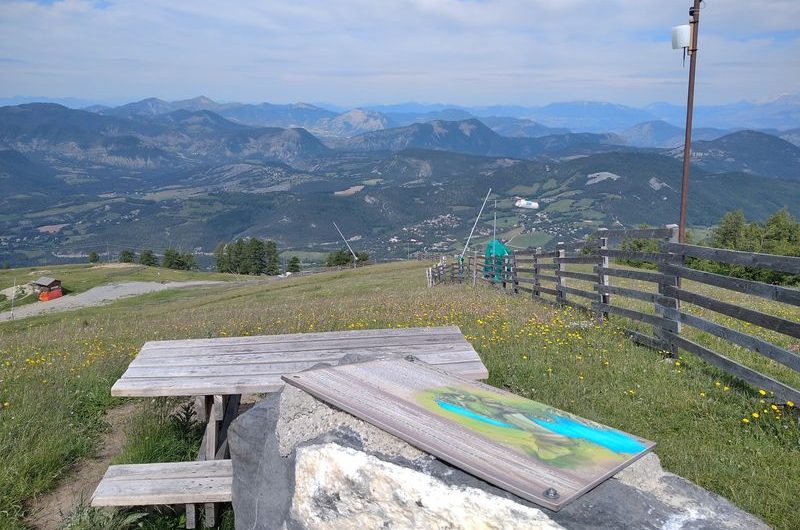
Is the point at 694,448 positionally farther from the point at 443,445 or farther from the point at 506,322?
the point at 506,322

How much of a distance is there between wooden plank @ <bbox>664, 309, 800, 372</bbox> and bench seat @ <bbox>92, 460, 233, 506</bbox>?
14.6ft

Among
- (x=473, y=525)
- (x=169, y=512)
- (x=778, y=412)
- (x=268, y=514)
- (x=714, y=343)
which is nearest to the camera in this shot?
(x=473, y=525)

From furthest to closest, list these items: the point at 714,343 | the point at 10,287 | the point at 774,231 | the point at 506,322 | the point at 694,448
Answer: the point at 10,287 → the point at 774,231 → the point at 506,322 → the point at 714,343 → the point at 694,448

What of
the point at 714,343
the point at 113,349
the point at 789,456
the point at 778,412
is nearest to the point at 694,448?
the point at 789,456

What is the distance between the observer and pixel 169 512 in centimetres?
422

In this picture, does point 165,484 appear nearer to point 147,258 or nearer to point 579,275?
point 579,275

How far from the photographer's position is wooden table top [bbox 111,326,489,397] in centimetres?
413

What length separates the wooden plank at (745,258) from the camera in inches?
206

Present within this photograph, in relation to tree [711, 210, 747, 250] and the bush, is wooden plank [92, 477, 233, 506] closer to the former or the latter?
the bush

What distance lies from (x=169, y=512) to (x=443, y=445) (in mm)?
2546

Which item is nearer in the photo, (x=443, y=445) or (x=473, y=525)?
(x=473, y=525)

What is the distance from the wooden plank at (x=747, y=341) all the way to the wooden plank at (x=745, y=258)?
0.66 metres

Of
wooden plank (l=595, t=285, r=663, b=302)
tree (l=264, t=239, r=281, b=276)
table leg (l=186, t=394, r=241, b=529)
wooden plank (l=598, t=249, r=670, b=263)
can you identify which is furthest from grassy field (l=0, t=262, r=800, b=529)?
tree (l=264, t=239, r=281, b=276)

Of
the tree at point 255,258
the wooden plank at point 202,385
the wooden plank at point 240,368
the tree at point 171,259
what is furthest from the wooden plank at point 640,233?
the tree at point 171,259
